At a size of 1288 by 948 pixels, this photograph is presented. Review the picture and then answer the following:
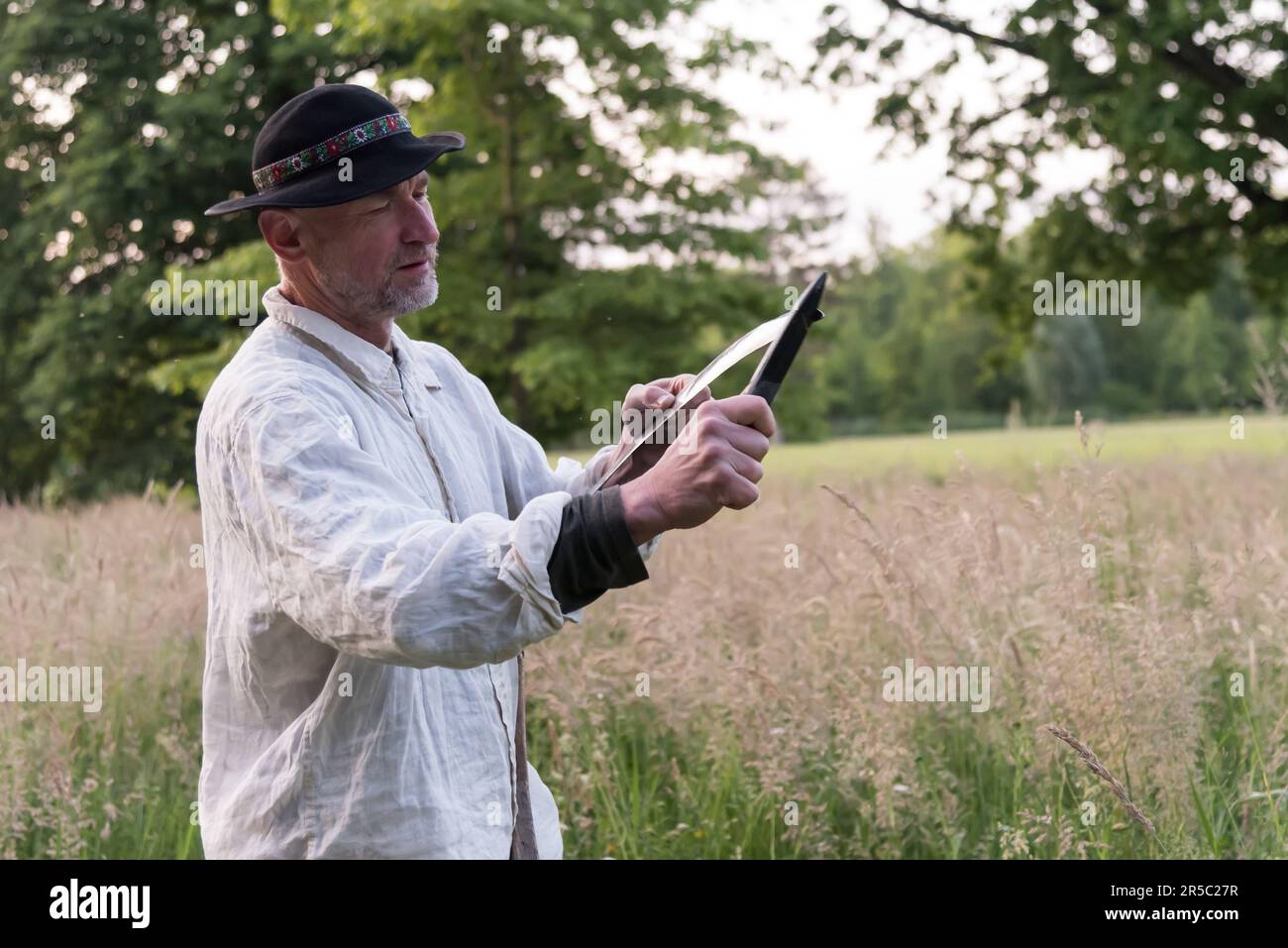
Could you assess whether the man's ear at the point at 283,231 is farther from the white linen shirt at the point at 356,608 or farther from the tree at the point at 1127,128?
the tree at the point at 1127,128

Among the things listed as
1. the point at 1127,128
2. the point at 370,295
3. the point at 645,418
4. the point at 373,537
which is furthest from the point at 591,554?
the point at 1127,128

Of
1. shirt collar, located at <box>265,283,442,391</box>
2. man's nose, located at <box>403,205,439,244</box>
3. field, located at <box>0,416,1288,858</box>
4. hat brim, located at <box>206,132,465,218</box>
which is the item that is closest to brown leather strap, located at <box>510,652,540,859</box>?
shirt collar, located at <box>265,283,442,391</box>

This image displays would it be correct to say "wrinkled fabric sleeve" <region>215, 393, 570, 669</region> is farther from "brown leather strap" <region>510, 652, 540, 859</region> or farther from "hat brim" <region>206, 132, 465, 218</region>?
"brown leather strap" <region>510, 652, 540, 859</region>

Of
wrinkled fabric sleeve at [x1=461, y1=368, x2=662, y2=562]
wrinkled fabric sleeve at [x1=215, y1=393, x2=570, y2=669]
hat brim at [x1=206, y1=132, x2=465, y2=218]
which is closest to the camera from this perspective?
wrinkled fabric sleeve at [x1=215, y1=393, x2=570, y2=669]

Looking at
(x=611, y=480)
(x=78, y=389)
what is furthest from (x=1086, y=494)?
(x=78, y=389)

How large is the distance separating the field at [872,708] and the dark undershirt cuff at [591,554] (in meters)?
1.75

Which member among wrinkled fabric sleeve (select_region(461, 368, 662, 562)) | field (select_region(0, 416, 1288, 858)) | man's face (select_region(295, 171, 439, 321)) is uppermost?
man's face (select_region(295, 171, 439, 321))

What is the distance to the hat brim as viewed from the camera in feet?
7.23

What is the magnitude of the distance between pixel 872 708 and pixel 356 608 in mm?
2514

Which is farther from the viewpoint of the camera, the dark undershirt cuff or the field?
the field

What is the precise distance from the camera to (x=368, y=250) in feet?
7.48

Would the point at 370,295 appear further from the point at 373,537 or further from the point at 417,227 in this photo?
the point at 373,537

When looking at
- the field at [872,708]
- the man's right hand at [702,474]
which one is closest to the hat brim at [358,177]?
the man's right hand at [702,474]

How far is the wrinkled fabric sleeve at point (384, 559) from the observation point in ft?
5.52
